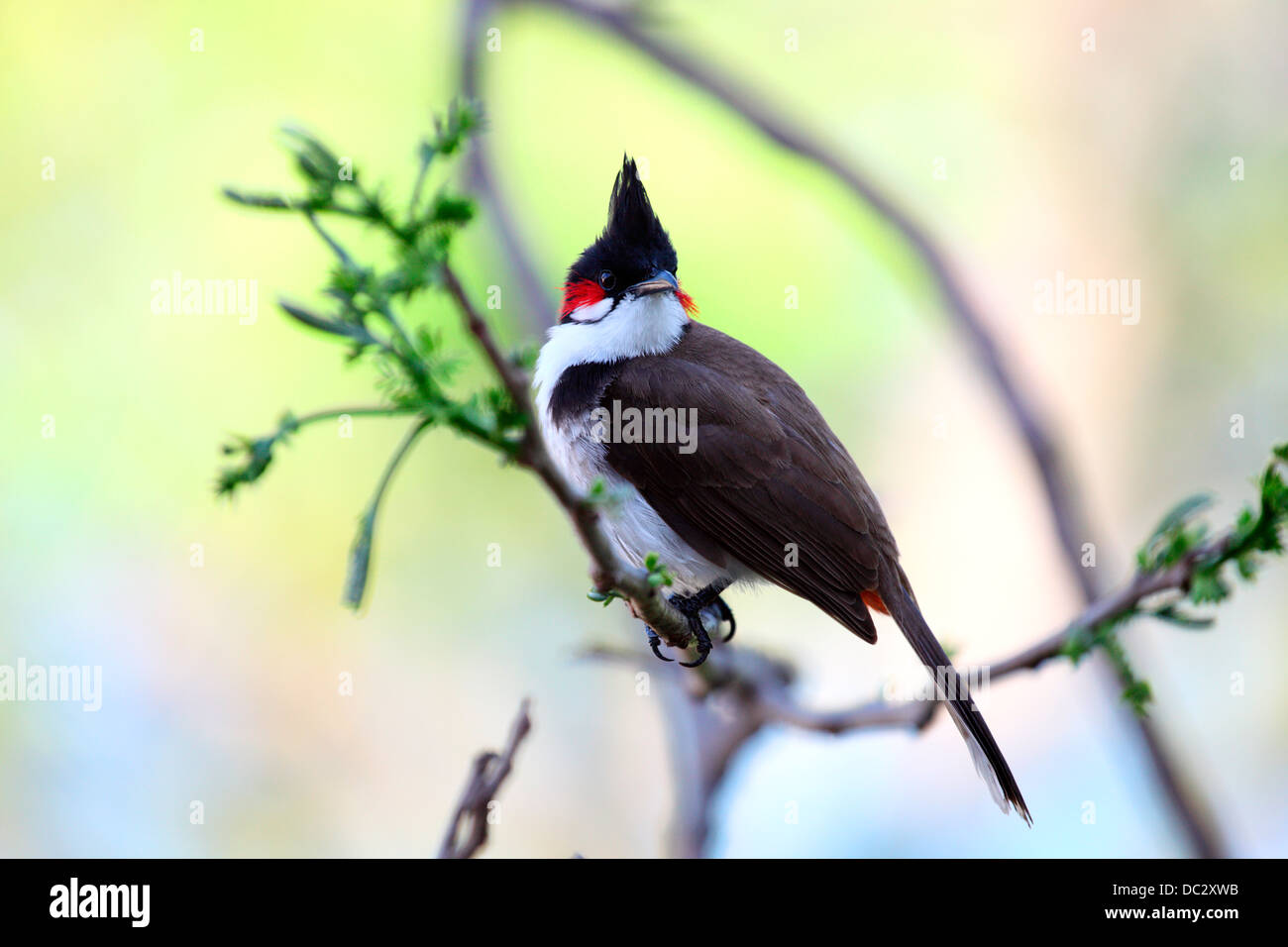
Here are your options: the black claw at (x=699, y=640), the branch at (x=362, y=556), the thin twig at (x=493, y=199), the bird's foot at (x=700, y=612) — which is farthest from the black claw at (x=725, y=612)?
the branch at (x=362, y=556)

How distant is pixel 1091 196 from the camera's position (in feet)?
20.8

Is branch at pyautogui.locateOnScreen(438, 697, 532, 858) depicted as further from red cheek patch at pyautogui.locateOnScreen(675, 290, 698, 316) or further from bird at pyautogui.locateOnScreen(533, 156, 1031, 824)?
red cheek patch at pyautogui.locateOnScreen(675, 290, 698, 316)

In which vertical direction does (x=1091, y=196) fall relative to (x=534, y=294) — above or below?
above

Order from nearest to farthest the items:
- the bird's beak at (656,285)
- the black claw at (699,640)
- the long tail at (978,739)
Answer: the long tail at (978,739) → the black claw at (699,640) → the bird's beak at (656,285)

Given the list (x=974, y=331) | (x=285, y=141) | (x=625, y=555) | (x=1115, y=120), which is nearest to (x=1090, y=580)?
(x=974, y=331)

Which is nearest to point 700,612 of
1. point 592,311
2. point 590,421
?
point 590,421

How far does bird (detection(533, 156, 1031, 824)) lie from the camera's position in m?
3.19

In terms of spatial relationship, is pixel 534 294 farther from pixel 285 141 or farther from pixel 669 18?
pixel 285 141

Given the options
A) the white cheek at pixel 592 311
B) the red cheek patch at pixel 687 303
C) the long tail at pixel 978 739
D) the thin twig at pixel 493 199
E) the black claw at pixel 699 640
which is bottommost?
the long tail at pixel 978 739

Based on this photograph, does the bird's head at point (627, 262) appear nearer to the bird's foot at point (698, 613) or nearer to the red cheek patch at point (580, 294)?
the red cheek patch at point (580, 294)

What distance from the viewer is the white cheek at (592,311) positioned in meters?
3.43

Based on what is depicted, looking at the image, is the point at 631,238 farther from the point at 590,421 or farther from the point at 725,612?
the point at 725,612

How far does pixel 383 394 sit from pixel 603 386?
6.83 feet

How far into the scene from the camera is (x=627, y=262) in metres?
3.38
